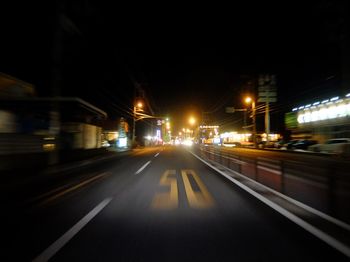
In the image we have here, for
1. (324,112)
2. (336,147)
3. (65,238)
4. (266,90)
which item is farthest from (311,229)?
(324,112)

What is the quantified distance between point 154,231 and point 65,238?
1494 mm

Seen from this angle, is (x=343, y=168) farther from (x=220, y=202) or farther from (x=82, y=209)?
(x=82, y=209)

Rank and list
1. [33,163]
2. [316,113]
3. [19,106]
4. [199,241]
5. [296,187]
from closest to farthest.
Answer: [199,241] → [296,187] → [33,163] → [19,106] → [316,113]

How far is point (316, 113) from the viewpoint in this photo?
4756cm

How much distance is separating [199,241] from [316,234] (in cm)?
201

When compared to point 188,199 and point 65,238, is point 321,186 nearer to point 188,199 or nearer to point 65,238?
point 188,199

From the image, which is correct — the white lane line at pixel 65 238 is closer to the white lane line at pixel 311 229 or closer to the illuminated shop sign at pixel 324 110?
the white lane line at pixel 311 229

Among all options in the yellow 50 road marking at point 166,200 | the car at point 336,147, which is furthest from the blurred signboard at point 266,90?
the yellow 50 road marking at point 166,200

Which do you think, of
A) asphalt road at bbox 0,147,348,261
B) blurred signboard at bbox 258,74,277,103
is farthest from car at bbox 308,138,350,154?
asphalt road at bbox 0,147,348,261

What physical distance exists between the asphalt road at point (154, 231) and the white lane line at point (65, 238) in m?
0.01

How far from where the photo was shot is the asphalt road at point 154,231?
176 inches

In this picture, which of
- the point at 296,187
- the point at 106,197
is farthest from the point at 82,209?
the point at 296,187

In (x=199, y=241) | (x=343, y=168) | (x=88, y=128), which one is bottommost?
(x=199, y=241)

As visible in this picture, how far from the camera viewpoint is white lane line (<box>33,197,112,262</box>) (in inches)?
172
